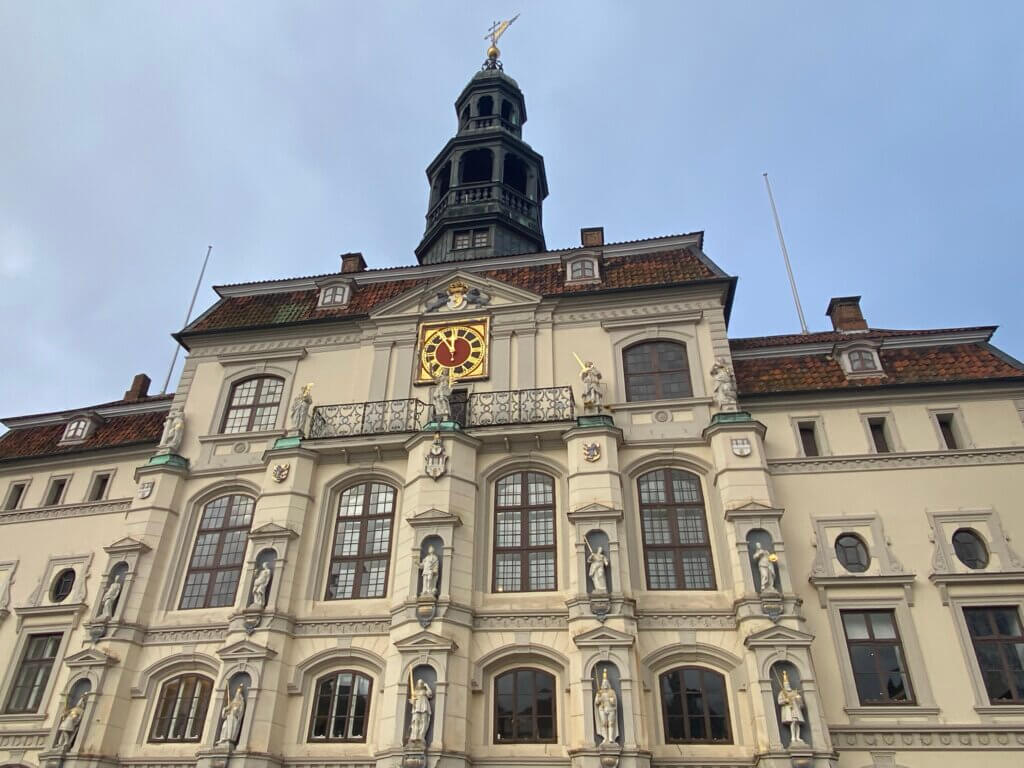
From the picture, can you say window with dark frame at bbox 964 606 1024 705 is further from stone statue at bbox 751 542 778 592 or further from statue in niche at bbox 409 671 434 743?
statue in niche at bbox 409 671 434 743

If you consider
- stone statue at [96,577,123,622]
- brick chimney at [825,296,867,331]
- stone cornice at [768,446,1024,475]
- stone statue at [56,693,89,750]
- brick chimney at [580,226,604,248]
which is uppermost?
brick chimney at [580,226,604,248]

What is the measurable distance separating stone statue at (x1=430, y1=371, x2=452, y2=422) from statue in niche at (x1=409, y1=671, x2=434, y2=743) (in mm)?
7589

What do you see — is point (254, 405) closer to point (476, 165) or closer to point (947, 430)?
point (476, 165)

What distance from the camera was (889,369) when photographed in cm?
2269

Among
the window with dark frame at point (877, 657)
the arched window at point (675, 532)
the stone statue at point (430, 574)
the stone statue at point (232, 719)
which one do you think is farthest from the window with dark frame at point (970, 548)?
the stone statue at point (232, 719)

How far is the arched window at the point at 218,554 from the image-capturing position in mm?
21578

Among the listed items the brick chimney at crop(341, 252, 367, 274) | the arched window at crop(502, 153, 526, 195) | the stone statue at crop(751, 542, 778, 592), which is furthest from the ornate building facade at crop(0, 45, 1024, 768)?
the arched window at crop(502, 153, 526, 195)

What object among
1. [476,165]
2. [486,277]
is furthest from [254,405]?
[476,165]

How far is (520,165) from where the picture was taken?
114 feet

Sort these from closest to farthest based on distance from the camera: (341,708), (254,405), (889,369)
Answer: (341,708)
(889,369)
(254,405)

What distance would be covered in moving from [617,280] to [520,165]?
11.8m

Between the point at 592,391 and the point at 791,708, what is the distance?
976 centimetres

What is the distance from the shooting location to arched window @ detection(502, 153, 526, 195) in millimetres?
34438

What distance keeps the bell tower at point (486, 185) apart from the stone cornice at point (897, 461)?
46.5 feet
